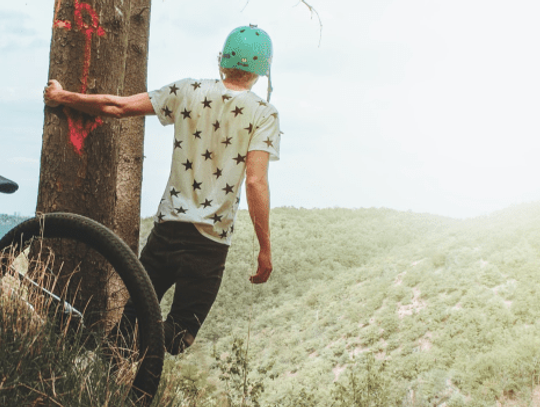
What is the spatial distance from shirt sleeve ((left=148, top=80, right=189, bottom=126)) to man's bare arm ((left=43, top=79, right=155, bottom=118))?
0.04 m

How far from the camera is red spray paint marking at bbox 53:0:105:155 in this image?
3.21 metres

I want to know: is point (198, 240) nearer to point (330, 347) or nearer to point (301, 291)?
point (330, 347)

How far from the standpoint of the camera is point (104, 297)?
131 inches

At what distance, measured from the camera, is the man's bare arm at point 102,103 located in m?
3.11

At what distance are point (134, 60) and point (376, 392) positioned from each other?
4399 mm

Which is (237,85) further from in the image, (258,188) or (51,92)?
(51,92)

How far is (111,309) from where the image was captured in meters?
2.53

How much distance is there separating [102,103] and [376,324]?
20.7ft

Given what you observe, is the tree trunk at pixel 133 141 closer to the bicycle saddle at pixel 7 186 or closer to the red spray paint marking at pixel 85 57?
the red spray paint marking at pixel 85 57

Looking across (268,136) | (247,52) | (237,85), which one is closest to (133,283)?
(268,136)

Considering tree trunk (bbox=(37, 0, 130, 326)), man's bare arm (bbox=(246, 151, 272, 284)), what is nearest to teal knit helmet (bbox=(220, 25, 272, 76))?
man's bare arm (bbox=(246, 151, 272, 284))

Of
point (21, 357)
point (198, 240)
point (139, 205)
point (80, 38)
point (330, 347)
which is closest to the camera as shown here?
point (21, 357)

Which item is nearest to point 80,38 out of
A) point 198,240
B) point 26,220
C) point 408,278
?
point 26,220

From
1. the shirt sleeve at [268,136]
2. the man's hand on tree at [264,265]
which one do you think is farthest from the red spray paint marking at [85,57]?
the man's hand on tree at [264,265]
